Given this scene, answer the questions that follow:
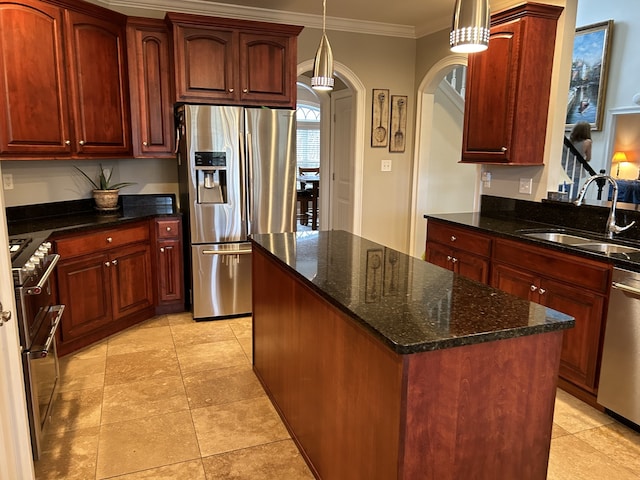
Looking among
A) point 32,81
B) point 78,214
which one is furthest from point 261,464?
point 32,81

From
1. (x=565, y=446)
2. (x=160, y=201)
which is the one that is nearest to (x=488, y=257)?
(x=565, y=446)

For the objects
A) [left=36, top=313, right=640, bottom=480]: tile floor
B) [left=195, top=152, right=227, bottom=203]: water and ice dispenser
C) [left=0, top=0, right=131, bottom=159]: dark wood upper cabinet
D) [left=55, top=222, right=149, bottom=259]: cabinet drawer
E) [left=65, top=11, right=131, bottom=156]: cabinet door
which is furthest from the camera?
[left=195, top=152, right=227, bottom=203]: water and ice dispenser

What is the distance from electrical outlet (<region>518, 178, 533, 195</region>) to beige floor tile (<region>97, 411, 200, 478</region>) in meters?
2.88

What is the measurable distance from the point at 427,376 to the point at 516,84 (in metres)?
2.65

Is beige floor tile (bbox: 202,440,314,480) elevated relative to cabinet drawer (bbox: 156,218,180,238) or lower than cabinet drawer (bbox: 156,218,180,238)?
lower

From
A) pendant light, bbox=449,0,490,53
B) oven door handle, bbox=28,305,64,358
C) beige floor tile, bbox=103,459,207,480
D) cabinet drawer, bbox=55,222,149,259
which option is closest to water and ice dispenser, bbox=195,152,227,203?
cabinet drawer, bbox=55,222,149,259

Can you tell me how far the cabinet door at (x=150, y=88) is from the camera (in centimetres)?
374

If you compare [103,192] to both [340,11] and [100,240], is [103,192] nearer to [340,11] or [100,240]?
[100,240]

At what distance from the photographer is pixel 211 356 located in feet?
10.9

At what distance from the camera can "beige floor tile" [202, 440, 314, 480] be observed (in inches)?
82.9

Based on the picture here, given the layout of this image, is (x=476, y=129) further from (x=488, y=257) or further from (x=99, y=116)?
(x=99, y=116)

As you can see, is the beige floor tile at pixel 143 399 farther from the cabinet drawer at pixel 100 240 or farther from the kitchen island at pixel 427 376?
the kitchen island at pixel 427 376

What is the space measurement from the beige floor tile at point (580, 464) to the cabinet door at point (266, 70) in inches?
123

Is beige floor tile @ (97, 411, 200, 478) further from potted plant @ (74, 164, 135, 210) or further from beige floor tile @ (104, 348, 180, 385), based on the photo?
potted plant @ (74, 164, 135, 210)
